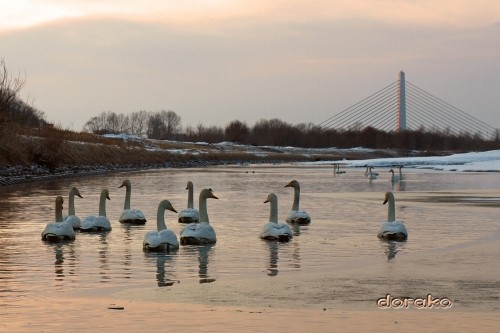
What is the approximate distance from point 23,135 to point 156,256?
46.9 metres

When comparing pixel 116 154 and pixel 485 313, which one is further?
pixel 116 154

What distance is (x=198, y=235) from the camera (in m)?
20.0

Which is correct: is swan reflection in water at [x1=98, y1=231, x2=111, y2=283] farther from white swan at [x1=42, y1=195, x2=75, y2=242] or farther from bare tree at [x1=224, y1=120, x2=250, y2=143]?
bare tree at [x1=224, y1=120, x2=250, y2=143]

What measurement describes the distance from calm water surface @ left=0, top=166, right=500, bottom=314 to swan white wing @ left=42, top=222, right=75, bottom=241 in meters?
0.29

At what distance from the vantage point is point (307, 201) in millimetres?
36594

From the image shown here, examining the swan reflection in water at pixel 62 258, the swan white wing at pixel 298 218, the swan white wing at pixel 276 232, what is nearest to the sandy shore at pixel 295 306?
the swan reflection in water at pixel 62 258

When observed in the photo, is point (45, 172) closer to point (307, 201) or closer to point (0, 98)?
point (0, 98)

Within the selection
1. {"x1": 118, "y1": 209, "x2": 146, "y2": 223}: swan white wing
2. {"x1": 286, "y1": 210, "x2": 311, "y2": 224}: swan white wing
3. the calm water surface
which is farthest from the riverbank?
{"x1": 286, "y1": 210, "x2": 311, "y2": 224}: swan white wing

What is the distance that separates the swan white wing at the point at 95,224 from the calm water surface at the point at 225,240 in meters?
0.42

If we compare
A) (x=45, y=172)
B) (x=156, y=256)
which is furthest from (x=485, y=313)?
(x=45, y=172)

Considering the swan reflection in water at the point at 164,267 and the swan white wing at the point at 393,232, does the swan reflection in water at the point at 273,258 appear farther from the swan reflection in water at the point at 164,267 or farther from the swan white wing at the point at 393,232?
the swan white wing at the point at 393,232

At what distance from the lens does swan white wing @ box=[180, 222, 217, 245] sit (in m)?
19.9

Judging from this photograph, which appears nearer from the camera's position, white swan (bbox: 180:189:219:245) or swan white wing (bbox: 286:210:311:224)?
white swan (bbox: 180:189:219:245)

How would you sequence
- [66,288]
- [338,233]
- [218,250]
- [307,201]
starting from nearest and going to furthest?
[66,288] < [218,250] < [338,233] < [307,201]
